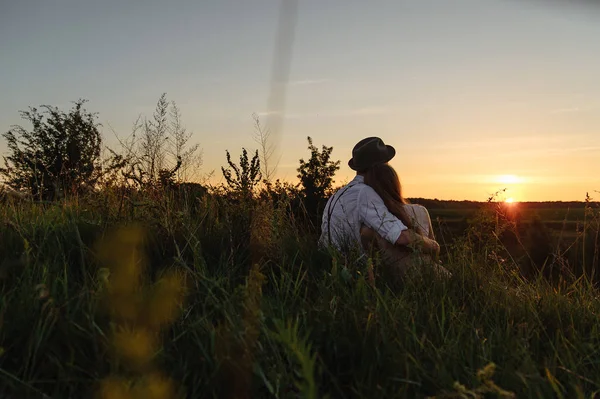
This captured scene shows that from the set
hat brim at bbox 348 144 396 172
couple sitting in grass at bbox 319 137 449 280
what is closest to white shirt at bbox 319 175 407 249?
couple sitting in grass at bbox 319 137 449 280

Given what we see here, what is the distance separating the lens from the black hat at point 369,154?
5051 millimetres

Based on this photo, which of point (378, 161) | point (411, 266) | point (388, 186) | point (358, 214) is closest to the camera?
point (411, 266)

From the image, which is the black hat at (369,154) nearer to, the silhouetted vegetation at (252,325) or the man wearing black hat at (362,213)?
the man wearing black hat at (362,213)

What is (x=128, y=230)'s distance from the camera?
3.39 m

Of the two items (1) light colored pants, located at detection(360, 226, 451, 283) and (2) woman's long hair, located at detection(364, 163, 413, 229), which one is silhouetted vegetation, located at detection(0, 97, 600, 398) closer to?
(1) light colored pants, located at detection(360, 226, 451, 283)

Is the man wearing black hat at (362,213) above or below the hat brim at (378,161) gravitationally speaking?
below

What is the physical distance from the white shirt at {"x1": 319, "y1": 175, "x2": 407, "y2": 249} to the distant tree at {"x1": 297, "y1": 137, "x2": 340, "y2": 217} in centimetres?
812

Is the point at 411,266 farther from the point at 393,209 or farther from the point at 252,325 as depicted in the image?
the point at 252,325

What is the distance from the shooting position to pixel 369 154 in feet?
16.6

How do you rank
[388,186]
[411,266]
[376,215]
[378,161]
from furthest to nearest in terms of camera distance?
[378,161]
[388,186]
[376,215]
[411,266]

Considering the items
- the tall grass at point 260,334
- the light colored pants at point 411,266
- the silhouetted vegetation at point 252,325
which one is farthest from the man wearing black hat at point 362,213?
the tall grass at point 260,334

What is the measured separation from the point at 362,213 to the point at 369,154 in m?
0.79

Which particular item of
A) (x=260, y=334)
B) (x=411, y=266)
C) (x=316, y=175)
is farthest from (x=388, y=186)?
(x=316, y=175)

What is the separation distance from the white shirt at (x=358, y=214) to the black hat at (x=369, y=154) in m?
0.22
